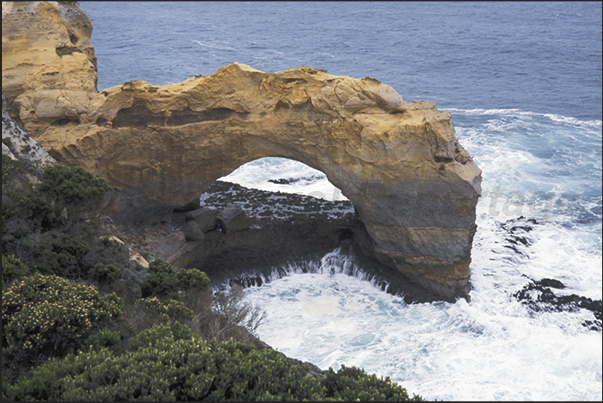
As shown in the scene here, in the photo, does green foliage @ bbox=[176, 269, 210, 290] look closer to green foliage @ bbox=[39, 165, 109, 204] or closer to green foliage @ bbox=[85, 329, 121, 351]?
green foliage @ bbox=[39, 165, 109, 204]

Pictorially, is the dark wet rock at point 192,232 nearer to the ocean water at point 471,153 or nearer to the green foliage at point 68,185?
the ocean water at point 471,153

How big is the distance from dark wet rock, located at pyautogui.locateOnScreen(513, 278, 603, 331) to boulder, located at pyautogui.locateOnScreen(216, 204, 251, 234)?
1211 centimetres

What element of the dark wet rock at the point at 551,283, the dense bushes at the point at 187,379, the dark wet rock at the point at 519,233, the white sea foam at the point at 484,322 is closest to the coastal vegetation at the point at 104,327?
the dense bushes at the point at 187,379

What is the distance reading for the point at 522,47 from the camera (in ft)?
→ 176

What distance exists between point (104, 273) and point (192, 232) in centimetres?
902

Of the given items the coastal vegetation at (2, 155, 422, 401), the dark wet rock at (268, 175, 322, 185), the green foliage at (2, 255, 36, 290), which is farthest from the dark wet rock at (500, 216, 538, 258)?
the green foliage at (2, 255, 36, 290)

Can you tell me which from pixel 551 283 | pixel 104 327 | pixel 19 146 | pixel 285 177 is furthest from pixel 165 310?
pixel 285 177

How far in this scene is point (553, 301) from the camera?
Answer: 75.5ft

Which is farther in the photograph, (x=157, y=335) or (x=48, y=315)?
(x=157, y=335)

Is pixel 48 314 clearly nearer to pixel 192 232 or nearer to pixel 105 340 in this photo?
pixel 105 340

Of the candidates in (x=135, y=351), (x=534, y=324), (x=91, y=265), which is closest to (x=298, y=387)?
(x=135, y=351)

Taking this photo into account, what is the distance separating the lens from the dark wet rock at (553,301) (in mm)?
22547

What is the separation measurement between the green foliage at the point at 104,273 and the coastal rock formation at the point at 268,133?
7777 millimetres

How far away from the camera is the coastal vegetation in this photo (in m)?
10.4
